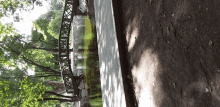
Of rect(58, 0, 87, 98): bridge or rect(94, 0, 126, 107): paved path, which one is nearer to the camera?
rect(94, 0, 126, 107): paved path

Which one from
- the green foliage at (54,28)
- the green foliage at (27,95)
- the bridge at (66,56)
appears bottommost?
the green foliage at (27,95)

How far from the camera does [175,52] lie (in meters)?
2.42

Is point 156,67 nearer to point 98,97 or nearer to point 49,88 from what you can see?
point 98,97

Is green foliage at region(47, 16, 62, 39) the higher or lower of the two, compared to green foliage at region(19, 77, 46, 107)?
higher

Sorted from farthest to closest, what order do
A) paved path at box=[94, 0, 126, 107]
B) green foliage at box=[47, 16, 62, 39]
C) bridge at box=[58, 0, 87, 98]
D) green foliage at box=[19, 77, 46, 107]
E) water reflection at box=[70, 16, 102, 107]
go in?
green foliage at box=[47, 16, 62, 39], bridge at box=[58, 0, 87, 98], water reflection at box=[70, 16, 102, 107], green foliage at box=[19, 77, 46, 107], paved path at box=[94, 0, 126, 107]

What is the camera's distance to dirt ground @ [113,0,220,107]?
1.84 m

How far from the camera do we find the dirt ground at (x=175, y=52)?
1.84 meters

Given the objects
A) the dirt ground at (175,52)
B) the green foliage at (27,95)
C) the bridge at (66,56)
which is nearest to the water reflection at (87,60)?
the bridge at (66,56)

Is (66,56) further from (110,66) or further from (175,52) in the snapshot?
(175,52)

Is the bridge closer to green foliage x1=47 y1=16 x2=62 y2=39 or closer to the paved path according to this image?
the paved path

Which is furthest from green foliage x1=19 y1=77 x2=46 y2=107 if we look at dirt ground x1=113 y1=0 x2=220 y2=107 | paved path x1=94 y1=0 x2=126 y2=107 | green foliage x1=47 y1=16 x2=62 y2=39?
green foliage x1=47 y1=16 x2=62 y2=39

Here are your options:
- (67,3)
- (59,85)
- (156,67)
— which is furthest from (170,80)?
(59,85)

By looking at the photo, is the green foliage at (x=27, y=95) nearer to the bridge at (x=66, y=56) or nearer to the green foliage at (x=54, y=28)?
the bridge at (x=66, y=56)

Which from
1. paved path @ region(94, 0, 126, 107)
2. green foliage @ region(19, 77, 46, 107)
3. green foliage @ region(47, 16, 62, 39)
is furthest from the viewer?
green foliage @ region(47, 16, 62, 39)
